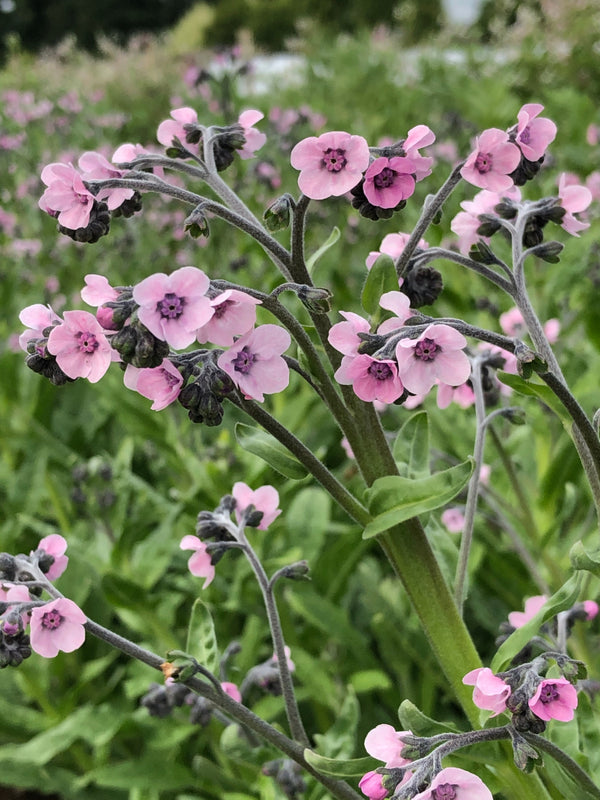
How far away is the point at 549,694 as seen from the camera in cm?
104

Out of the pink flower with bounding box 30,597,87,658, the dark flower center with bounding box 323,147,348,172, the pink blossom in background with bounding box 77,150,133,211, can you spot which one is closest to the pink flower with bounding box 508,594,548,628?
the pink flower with bounding box 30,597,87,658

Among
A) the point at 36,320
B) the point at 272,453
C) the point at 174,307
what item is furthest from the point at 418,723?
the point at 36,320

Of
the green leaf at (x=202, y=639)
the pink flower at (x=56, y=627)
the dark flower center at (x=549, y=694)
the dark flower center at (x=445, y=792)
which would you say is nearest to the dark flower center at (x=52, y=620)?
the pink flower at (x=56, y=627)

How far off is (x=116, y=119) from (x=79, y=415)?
4.63 m

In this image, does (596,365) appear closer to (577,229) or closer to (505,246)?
(505,246)

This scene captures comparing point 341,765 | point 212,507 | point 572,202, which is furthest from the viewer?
point 212,507

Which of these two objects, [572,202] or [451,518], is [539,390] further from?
[451,518]

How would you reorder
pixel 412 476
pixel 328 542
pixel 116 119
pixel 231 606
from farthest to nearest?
pixel 116 119
pixel 328 542
pixel 231 606
pixel 412 476

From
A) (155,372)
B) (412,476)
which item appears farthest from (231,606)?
(155,372)

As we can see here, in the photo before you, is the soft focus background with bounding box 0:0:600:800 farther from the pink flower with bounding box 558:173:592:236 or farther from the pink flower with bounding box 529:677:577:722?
the pink flower with bounding box 558:173:592:236

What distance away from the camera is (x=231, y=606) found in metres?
2.47

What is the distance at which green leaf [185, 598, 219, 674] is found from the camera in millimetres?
1335

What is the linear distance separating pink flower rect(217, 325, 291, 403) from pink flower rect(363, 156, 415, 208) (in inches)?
8.4

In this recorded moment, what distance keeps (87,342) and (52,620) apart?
17.1 inches
